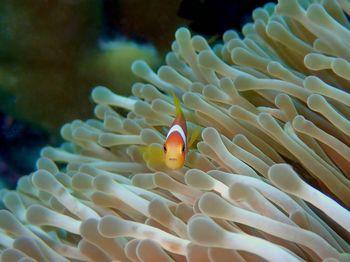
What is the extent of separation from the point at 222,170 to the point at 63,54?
1.10 m

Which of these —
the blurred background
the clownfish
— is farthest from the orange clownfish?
the blurred background

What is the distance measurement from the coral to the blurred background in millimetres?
224

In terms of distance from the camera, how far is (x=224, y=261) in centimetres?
98

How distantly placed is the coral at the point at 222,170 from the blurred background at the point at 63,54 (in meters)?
0.22

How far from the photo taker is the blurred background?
208cm

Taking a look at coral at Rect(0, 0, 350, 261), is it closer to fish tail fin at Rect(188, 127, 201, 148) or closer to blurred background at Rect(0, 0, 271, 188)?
fish tail fin at Rect(188, 127, 201, 148)

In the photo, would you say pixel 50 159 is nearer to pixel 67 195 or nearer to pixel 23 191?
pixel 23 191

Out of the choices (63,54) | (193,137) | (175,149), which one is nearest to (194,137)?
(193,137)

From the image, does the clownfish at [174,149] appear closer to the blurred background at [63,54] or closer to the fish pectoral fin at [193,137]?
the fish pectoral fin at [193,137]

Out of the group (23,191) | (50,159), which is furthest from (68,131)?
(23,191)

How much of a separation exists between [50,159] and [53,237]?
493 millimetres

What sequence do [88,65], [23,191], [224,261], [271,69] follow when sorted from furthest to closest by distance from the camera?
[88,65], [23,191], [271,69], [224,261]

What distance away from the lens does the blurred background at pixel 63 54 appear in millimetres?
2082

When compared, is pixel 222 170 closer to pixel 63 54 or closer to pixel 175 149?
pixel 175 149
